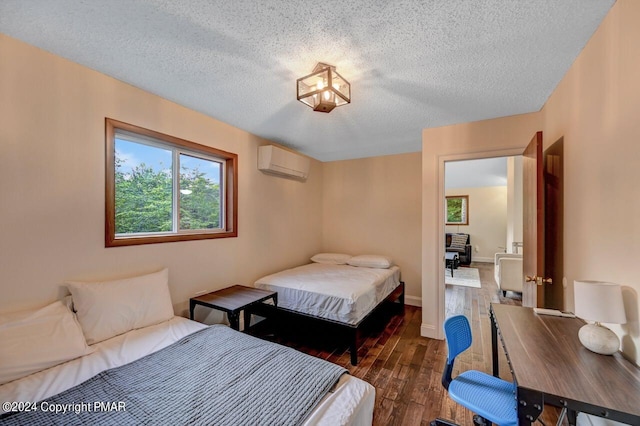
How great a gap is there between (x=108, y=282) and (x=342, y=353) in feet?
7.10

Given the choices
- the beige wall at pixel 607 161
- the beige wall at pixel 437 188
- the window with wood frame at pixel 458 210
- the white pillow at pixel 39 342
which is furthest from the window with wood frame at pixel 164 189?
the window with wood frame at pixel 458 210

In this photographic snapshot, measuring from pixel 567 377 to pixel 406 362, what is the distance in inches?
66.0

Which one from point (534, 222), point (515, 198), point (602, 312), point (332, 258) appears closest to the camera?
point (602, 312)

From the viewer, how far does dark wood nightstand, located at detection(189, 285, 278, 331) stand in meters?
2.19

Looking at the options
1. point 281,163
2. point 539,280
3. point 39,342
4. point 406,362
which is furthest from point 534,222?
point 39,342

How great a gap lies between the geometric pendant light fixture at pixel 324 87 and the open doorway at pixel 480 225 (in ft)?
11.4

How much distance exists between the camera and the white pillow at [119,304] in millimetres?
1696

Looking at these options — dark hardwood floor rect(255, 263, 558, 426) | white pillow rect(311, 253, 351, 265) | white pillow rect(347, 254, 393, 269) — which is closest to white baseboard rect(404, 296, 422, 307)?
dark hardwood floor rect(255, 263, 558, 426)

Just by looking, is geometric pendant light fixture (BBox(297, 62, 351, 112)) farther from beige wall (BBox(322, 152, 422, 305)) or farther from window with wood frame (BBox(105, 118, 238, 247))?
beige wall (BBox(322, 152, 422, 305))

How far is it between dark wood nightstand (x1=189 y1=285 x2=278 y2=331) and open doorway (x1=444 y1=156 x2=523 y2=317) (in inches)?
113

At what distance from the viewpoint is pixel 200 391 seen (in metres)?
1.22

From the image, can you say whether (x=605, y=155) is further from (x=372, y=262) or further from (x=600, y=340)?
(x=372, y=262)

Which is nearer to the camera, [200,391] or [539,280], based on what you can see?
[200,391]

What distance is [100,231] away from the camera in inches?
75.3
